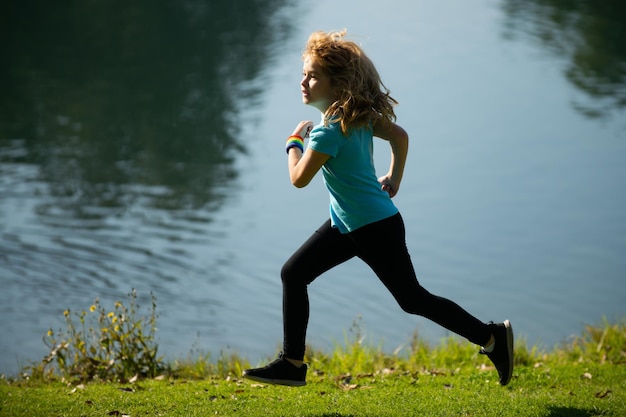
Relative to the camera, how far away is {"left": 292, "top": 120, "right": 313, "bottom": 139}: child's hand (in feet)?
16.9

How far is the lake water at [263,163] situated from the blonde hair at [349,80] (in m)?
2.60

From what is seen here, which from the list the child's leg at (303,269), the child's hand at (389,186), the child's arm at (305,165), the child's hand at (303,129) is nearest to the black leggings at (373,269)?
the child's leg at (303,269)

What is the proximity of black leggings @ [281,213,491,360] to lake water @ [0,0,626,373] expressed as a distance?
9.46ft

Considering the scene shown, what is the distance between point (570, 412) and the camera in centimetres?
543

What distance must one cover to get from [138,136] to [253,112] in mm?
2228

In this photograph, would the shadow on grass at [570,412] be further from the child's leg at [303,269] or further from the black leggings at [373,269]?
the child's leg at [303,269]

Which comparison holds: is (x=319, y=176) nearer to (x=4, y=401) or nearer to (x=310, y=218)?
(x=310, y=218)

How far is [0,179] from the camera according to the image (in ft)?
49.1

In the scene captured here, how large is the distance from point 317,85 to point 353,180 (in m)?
0.51

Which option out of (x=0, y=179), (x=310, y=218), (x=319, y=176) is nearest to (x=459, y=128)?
(x=319, y=176)

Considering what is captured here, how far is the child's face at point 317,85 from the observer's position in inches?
200

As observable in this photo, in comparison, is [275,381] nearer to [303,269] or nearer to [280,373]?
[280,373]

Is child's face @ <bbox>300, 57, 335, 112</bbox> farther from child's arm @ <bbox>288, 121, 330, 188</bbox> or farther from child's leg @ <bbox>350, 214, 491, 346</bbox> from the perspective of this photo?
child's leg @ <bbox>350, 214, 491, 346</bbox>

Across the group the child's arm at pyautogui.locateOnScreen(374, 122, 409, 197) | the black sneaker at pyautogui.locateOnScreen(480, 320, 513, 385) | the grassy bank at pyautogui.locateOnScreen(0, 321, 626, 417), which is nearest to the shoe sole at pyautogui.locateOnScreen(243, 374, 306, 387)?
the grassy bank at pyautogui.locateOnScreen(0, 321, 626, 417)
